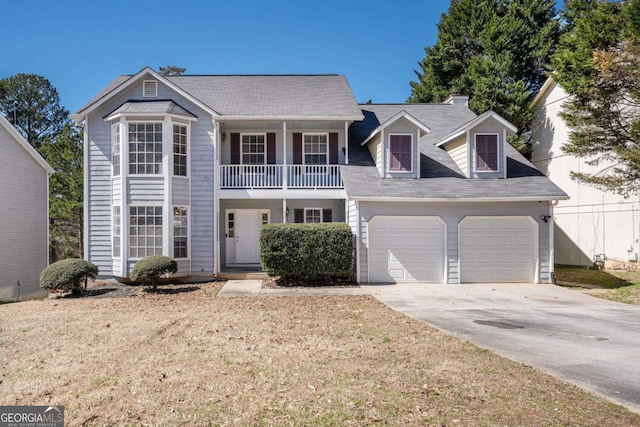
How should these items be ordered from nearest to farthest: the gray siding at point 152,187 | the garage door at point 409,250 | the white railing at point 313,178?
the garage door at point 409,250 → the gray siding at point 152,187 → the white railing at point 313,178

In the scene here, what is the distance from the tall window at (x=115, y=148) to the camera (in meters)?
13.9

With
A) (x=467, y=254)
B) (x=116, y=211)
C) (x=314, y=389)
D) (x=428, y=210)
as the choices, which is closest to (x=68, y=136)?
(x=116, y=211)

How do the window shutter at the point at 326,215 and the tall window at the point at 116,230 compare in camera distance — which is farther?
the window shutter at the point at 326,215

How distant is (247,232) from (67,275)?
6.62m

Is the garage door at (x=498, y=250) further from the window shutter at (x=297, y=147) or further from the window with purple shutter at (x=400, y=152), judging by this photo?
the window shutter at (x=297, y=147)

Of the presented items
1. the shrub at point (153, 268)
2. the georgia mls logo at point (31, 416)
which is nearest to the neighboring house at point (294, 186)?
the shrub at point (153, 268)

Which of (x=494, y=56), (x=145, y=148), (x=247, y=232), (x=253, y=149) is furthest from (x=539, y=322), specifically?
(x=494, y=56)

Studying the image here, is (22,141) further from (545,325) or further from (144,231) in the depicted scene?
(545,325)

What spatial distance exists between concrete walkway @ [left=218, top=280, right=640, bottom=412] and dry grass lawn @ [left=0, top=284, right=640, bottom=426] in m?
0.55

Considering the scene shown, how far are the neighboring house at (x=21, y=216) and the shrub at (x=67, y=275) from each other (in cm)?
582

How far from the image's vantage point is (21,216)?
1686 centimetres

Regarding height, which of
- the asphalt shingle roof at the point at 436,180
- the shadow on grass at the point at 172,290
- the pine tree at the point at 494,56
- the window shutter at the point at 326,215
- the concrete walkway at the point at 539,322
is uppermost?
the pine tree at the point at 494,56

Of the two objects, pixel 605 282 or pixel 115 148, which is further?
pixel 605 282

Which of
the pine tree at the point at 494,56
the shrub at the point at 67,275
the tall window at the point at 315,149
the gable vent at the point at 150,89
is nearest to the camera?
the shrub at the point at 67,275
